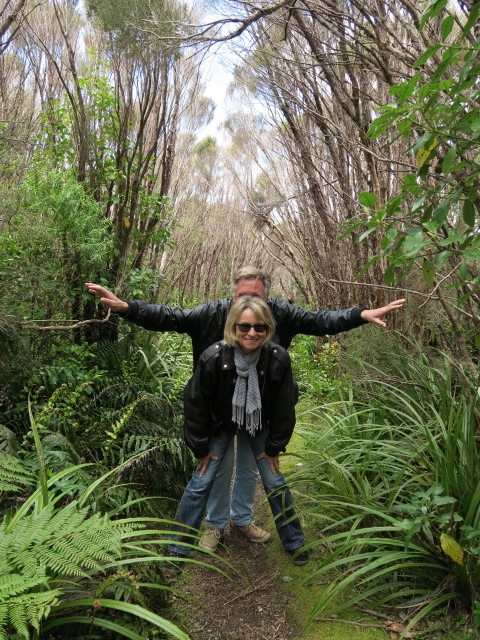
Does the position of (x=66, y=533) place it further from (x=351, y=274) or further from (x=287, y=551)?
(x=351, y=274)

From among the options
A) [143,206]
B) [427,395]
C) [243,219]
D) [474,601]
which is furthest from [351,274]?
[243,219]

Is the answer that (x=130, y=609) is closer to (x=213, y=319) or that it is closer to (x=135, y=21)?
(x=213, y=319)

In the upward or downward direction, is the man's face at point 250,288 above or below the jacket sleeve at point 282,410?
above

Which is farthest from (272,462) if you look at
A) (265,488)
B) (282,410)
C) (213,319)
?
(213,319)

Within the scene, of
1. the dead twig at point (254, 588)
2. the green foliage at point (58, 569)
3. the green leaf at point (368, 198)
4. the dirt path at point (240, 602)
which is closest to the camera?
the green foliage at point (58, 569)

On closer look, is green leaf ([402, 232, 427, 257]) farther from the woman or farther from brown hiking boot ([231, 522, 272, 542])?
brown hiking boot ([231, 522, 272, 542])

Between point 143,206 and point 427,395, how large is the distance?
292cm

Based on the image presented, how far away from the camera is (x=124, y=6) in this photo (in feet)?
11.0

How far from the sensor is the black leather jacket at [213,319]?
2561 mm

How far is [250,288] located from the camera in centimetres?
250

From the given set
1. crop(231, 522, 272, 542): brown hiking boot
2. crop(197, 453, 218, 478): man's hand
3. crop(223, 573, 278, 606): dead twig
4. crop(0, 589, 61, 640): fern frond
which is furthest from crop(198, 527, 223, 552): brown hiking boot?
crop(0, 589, 61, 640): fern frond

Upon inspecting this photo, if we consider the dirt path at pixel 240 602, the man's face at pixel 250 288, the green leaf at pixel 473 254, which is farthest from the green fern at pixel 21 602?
the man's face at pixel 250 288

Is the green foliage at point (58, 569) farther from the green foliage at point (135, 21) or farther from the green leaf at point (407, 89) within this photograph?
the green foliage at point (135, 21)

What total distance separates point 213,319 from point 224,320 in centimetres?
7
